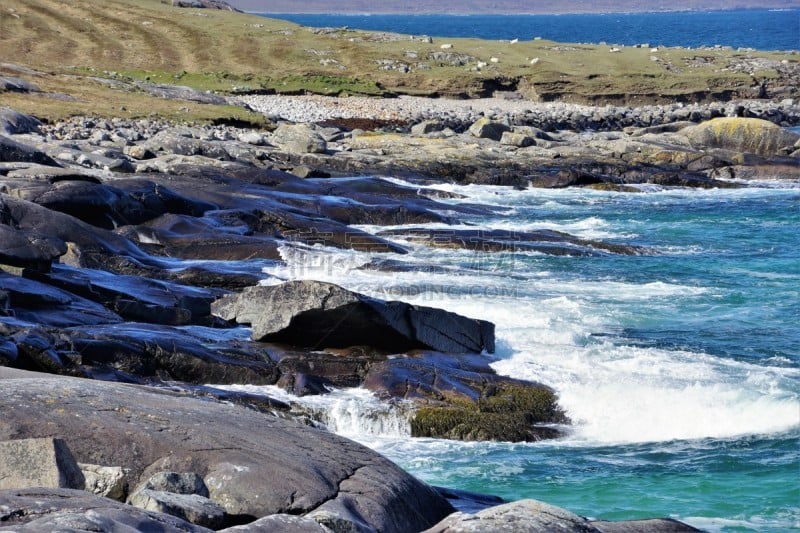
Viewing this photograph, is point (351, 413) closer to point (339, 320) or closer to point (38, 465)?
point (339, 320)

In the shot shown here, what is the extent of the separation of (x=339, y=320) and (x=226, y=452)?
23.2 feet

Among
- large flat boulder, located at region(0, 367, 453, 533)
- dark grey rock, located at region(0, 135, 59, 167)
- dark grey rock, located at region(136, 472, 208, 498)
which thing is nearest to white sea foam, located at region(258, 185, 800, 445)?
large flat boulder, located at region(0, 367, 453, 533)

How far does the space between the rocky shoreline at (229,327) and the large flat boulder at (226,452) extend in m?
0.02

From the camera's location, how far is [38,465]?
7.40 meters

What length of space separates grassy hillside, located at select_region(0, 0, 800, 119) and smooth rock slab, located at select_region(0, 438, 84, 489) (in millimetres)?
49964

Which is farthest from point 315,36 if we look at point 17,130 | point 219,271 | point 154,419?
point 154,419

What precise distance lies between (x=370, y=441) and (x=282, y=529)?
709 centimetres

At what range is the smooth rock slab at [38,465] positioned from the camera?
7.30m

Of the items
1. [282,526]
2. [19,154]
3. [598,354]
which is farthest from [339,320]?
[19,154]

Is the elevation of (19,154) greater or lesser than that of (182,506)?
greater

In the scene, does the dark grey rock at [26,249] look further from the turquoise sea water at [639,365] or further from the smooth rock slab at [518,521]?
the smooth rock slab at [518,521]

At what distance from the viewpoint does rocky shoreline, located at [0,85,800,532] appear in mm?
8266

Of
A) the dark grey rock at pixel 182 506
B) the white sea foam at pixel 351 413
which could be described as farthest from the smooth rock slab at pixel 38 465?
the white sea foam at pixel 351 413

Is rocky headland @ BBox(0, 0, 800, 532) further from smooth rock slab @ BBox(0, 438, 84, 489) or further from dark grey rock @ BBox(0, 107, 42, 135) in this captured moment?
dark grey rock @ BBox(0, 107, 42, 135)
